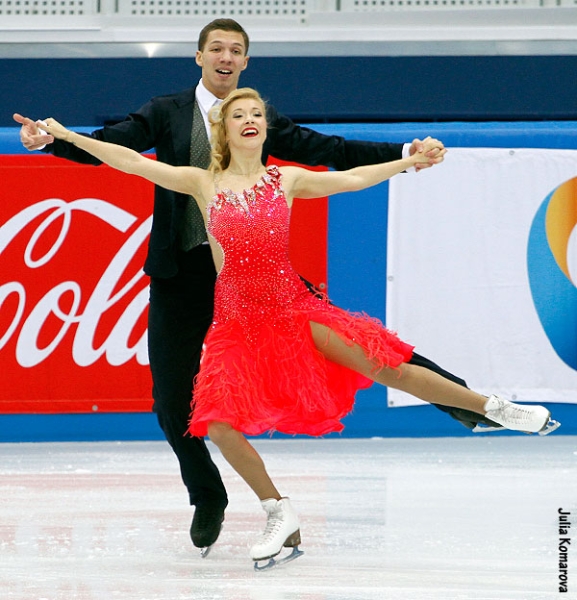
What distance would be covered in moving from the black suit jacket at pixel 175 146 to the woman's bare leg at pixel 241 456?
0.55m

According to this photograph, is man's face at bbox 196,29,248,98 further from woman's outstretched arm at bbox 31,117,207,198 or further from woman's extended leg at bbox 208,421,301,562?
woman's extended leg at bbox 208,421,301,562

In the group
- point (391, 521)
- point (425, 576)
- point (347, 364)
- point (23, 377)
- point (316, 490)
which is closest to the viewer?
point (425, 576)

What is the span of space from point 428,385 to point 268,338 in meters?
0.48

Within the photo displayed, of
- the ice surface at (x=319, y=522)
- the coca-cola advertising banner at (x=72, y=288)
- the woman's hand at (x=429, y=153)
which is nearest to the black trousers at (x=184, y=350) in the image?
the ice surface at (x=319, y=522)

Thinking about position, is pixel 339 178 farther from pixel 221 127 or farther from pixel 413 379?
pixel 413 379

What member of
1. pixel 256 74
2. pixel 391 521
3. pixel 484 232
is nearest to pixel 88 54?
pixel 256 74

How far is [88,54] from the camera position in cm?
834

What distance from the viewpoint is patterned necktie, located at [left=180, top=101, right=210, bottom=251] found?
3549mm

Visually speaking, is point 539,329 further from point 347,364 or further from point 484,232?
point 347,364

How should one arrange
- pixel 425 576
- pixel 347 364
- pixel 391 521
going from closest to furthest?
pixel 425 576 < pixel 347 364 < pixel 391 521

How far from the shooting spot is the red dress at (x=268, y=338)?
326 cm

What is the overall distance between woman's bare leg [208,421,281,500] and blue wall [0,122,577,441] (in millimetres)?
2541

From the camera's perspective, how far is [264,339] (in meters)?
3.34

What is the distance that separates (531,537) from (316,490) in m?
1.15
